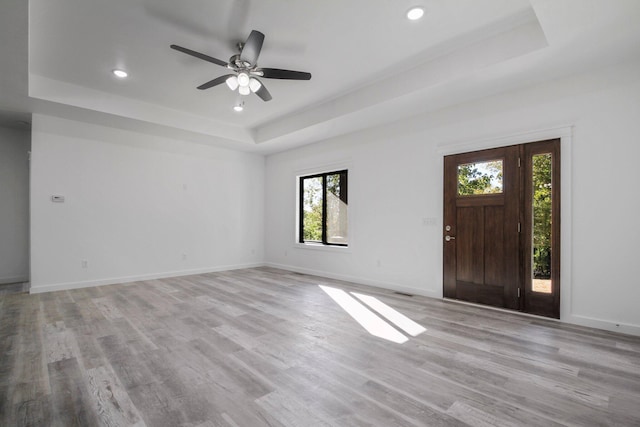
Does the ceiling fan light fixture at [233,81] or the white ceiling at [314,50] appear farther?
the ceiling fan light fixture at [233,81]

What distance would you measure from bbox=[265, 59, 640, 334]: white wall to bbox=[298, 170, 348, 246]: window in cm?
39

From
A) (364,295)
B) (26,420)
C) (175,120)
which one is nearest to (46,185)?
(175,120)

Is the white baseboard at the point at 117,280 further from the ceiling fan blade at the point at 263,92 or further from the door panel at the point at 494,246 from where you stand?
the door panel at the point at 494,246

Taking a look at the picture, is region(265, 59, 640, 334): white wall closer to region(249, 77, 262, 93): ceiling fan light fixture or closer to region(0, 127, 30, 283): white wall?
region(249, 77, 262, 93): ceiling fan light fixture

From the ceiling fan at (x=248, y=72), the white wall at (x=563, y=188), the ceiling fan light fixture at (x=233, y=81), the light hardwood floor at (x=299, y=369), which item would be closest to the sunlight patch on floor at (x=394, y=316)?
the light hardwood floor at (x=299, y=369)

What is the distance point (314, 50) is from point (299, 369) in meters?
3.27

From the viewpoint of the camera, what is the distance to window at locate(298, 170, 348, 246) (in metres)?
6.30

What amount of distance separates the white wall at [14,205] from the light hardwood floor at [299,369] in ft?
7.19

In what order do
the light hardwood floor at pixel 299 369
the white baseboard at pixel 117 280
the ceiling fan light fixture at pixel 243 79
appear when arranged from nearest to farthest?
the light hardwood floor at pixel 299 369 < the ceiling fan light fixture at pixel 243 79 < the white baseboard at pixel 117 280

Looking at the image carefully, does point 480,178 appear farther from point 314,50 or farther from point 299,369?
point 299,369

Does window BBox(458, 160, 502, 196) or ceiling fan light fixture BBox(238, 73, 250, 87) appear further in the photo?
window BBox(458, 160, 502, 196)

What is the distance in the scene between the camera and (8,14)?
8.11ft

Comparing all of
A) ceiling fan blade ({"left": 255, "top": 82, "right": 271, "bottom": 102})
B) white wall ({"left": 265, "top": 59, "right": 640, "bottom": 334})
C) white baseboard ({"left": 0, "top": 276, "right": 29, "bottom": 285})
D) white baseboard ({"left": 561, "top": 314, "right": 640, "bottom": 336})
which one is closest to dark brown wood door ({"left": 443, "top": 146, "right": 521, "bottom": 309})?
white wall ({"left": 265, "top": 59, "right": 640, "bottom": 334})

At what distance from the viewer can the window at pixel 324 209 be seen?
6.30 metres
